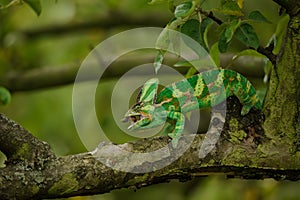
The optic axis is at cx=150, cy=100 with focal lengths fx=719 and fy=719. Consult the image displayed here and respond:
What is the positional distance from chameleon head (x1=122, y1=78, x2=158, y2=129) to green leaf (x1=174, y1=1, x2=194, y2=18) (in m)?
0.16

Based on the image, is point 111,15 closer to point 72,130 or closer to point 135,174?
point 72,130

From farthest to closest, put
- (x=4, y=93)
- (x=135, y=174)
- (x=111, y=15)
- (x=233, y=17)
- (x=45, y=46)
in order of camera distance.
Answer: (x=45, y=46) < (x=111, y=15) < (x=4, y=93) < (x=233, y=17) < (x=135, y=174)

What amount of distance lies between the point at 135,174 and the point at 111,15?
2.07 metres

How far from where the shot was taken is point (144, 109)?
1.51 meters

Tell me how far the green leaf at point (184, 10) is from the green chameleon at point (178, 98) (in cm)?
14

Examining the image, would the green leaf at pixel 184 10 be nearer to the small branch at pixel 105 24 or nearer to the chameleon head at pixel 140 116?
the chameleon head at pixel 140 116

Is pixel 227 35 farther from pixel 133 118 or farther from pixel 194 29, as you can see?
pixel 133 118

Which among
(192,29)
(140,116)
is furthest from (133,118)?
(192,29)

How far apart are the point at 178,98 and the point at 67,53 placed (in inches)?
84.0

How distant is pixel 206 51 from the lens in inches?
64.7

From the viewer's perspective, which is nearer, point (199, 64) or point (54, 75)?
point (199, 64)

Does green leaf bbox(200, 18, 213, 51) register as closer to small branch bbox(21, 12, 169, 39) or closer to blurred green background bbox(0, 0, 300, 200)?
blurred green background bbox(0, 0, 300, 200)

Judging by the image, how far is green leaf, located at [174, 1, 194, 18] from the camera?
1477 millimetres

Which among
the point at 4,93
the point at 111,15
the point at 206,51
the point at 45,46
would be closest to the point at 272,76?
the point at 206,51
